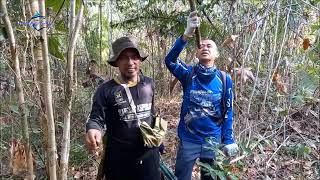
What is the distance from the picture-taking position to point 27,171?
2.24 meters

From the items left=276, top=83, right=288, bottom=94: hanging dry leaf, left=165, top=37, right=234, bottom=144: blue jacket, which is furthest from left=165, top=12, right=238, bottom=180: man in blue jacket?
left=276, top=83, right=288, bottom=94: hanging dry leaf

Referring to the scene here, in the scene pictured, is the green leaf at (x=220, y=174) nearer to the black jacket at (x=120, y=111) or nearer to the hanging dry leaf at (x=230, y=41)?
the black jacket at (x=120, y=111)

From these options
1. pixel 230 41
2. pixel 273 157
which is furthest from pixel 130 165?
pixel 273 157

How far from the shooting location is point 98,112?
2277 mm

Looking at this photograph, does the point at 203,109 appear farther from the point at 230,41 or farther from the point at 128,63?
the point at 128,63

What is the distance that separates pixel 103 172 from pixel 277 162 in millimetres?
1935

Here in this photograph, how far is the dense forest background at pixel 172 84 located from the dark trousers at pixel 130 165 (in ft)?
0.98

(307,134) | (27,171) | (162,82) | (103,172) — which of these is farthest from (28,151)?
(162,82)

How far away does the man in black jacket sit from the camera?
2.34m

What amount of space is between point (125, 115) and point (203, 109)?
25.8 inches

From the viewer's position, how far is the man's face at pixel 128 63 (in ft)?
7.76

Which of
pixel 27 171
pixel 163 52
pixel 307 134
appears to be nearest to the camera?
pixel 27 171

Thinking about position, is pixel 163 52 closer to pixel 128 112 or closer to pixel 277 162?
pixel 277 162

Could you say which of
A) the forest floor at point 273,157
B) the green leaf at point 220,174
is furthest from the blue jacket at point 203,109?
the green leaf at point 220,174
